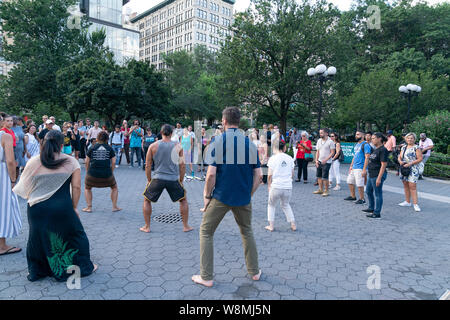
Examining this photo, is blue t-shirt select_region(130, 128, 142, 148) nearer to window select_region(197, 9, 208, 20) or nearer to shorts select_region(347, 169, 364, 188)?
shorts select_region(347, 169, 364, 188)

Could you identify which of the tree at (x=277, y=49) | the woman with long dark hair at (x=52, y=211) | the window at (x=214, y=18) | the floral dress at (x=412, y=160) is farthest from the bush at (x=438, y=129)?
the window at (x=214, y=18)

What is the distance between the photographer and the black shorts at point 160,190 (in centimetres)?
528

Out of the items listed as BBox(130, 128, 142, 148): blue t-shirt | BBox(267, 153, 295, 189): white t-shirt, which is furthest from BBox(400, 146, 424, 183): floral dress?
BBox(130, 128, 142, 148): blue t-shirt

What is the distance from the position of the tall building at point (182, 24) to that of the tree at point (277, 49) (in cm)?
7084

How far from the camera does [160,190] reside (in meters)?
5.31

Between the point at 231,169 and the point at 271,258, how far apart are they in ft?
5.65

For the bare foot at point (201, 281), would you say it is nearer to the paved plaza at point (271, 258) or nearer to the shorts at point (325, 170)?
the paved plaza at point (271, 258)

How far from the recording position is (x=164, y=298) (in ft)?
10.9

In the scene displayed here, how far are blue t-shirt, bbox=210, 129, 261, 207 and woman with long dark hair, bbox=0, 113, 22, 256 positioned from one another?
2955mm

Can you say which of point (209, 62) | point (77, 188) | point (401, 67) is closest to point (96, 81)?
point (77, 188)

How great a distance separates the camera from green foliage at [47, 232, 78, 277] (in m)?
3.57

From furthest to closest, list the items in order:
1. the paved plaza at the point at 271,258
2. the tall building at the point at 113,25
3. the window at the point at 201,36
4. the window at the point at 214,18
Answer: the window at the point at 214,18 < the window at the point at 201,36 < the tall building at the point at 113,25 < the paved plaza at the point at 271,258

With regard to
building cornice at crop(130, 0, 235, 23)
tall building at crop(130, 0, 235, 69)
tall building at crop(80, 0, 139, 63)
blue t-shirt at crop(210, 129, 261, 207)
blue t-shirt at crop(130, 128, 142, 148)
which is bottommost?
blue t-shirt at crop(210, 129, 261, 207)
